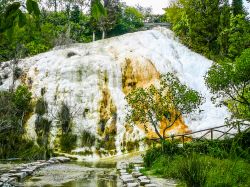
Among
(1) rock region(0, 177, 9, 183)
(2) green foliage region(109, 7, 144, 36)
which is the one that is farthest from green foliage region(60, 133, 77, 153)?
(2) green foliage region(109, 7, 144, 36)

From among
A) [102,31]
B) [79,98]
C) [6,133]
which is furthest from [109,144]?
[102,31]

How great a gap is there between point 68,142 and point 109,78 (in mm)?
4799

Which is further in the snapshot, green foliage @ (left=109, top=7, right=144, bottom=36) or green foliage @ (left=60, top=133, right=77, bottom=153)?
green foliage @ (left=109, top=7, right=144, bottom=36)

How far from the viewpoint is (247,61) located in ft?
51.9

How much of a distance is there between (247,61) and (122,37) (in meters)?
14.6

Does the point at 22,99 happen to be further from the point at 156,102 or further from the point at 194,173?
the point at 194,173

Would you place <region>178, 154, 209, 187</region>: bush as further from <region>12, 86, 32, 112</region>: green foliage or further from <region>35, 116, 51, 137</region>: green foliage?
<region>12, 86, 32, 112</region>: green foliage

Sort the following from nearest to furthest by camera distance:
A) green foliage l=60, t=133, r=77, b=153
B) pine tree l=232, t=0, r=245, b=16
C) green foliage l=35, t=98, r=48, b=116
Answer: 1. green foliage l=60, t=133, r=77, b=153
2. green foliage l=35, t=98, r=48, b=116
3. pine tree l=232, t=0, r=245, b=16

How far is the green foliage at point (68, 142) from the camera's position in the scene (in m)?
21.8

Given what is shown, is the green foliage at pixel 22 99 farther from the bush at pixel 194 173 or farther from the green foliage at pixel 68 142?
the bush at pixel 194 173

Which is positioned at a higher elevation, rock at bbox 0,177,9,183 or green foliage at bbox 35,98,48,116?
green foliage at bbox 35,98,48,116

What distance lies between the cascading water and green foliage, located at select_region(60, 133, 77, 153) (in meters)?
0.39

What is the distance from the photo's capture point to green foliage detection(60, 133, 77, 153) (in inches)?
859

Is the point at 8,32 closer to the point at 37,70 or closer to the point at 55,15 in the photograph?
the point at 37,70
